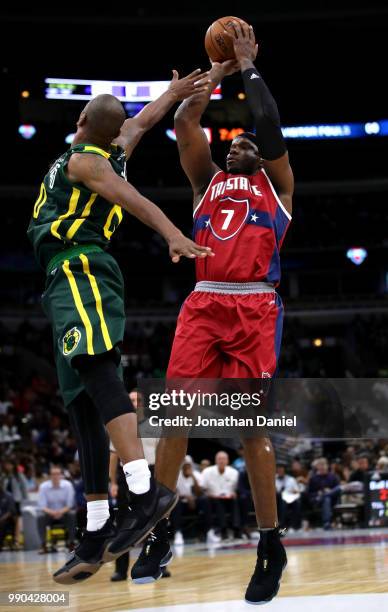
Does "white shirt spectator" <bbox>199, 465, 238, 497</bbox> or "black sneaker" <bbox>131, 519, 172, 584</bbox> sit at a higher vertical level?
"white shirt spectator" <bbox>199, 465, 238, 497</bbox>

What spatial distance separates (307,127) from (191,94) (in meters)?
26.4

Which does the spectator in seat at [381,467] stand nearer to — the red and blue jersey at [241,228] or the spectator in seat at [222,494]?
the spectator in seat at [222,494]

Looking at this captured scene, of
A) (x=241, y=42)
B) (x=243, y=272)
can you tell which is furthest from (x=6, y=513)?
(x=241, y=42)

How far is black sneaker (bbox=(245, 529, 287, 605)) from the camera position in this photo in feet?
16.1

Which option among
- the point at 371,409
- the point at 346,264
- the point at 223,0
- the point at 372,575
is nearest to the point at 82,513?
the point at 372,575

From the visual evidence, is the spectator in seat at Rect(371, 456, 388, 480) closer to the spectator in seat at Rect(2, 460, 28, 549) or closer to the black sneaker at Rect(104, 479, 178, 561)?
the spectator in seat at Rect(2, 460, 28, 549)

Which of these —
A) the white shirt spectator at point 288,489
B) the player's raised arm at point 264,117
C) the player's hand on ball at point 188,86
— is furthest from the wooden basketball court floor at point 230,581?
the player's hand on ball at point 188,86

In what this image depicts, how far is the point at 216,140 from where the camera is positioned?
3005 cm

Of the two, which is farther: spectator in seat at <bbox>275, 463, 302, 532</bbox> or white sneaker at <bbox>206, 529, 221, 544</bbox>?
spectator in seat at <bbox>275, 463, 302, 532</bbox>

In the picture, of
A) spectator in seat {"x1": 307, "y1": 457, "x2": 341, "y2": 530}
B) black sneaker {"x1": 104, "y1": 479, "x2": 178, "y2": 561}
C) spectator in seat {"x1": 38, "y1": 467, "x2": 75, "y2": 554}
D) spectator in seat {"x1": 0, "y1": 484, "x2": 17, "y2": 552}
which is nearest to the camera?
black sneaker {"x1": 104, "y1": 479, "x2": 178, "y2": 561}

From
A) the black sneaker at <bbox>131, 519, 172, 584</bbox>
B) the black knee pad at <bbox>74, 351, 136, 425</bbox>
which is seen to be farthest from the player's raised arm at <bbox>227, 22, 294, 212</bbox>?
the black sneaker at <bbox>131, 519, 172, 584</bbox>

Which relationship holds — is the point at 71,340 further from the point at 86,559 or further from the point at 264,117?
the point at 264,117

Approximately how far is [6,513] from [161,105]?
32.2 feet

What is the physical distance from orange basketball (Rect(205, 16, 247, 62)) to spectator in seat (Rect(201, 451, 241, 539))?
9.57m
